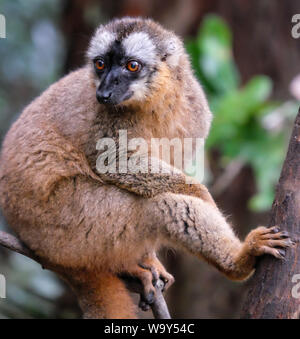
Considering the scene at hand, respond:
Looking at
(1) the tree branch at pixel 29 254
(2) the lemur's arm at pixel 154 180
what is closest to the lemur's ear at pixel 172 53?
(2) the lemur's arm at pixel 154 180

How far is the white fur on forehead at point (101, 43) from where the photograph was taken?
14.9 ft

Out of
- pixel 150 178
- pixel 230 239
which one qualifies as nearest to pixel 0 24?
pixel 150 178

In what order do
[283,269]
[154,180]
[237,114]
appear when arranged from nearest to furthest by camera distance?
[283,269] < [154,180] < [237,114]

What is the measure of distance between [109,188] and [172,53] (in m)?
1.46

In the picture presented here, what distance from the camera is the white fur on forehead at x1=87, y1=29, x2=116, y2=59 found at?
4527 millimetres

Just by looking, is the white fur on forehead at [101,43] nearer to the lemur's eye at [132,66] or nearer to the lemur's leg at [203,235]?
the lemur's eye at [132,66]

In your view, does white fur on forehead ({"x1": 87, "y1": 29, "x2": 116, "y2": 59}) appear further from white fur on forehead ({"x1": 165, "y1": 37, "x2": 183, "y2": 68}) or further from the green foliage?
the green foliage

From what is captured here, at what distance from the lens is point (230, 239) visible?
422cm

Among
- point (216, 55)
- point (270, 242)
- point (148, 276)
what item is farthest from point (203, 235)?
point (216, 55)

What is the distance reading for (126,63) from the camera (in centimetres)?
452

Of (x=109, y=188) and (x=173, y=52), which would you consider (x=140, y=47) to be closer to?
(x=173, y=52)

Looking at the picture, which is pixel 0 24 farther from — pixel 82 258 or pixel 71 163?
pixel 82 258

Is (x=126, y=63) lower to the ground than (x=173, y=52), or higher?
lower

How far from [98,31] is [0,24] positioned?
3.08 meters
